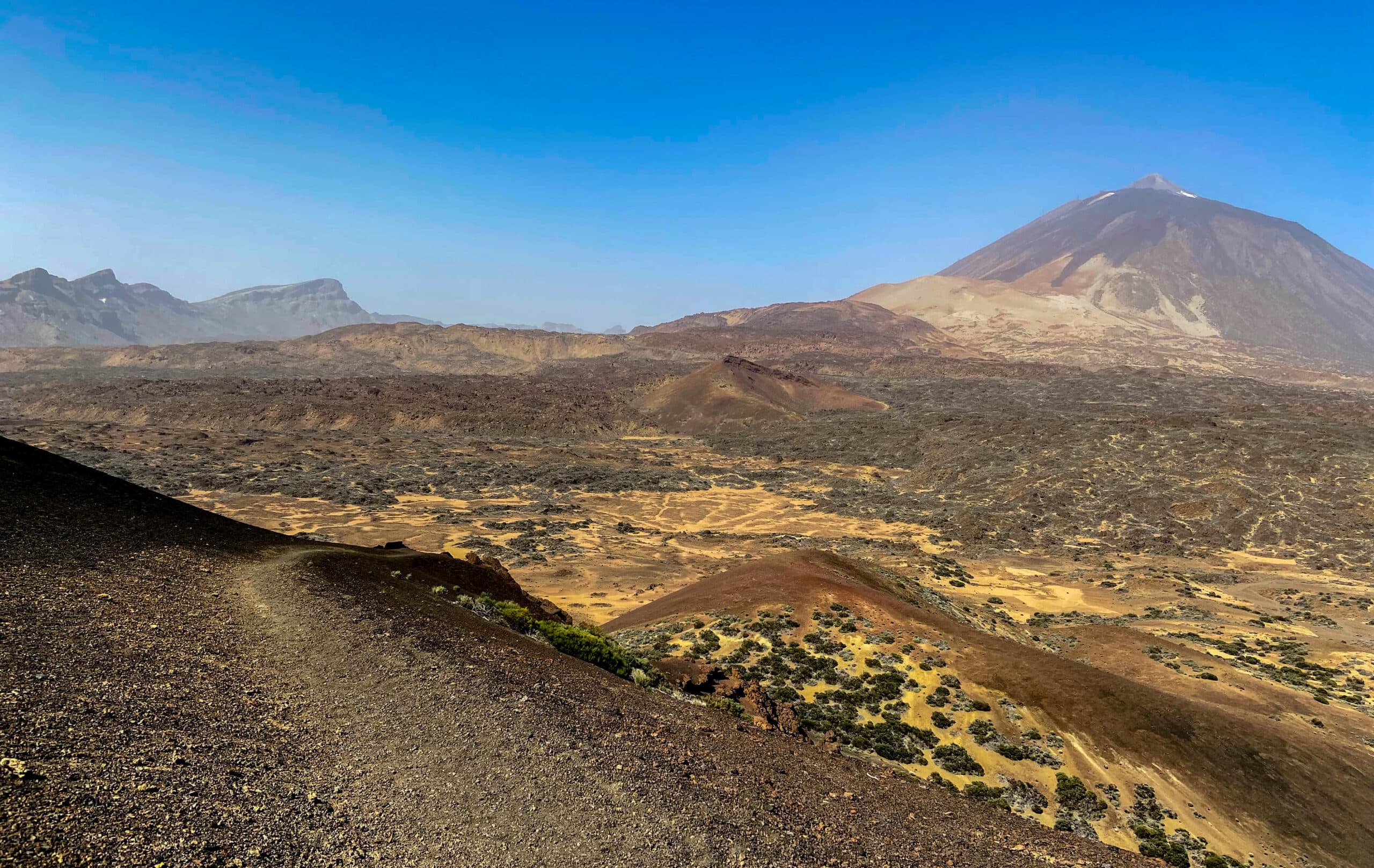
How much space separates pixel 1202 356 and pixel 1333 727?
208326 mm

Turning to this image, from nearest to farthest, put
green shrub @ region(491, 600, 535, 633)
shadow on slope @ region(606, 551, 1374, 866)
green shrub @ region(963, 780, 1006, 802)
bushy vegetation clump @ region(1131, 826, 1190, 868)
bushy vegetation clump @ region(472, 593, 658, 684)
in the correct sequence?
bushy vegetation clump @ region(1131, 826, 1190, 868) → green shrub @ region(963, 780, 1006, 802) → shadow on slope @ region(606, 551, 1374, 866) → bushy vegetation clump @ region(472, 593, 658, 684) → green shrub @ region(491, 600, 535, 633)

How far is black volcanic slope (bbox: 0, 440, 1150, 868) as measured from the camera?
7367 mm

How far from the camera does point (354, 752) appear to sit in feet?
30.6

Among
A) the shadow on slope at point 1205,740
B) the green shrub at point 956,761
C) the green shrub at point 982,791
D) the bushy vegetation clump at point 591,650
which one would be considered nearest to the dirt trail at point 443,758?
the bushy vegetation clump at point 591,650

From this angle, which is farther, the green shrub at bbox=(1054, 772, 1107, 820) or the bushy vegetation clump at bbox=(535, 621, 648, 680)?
the bushy vegetation clump at bbox=(535, 621, 648, 680)

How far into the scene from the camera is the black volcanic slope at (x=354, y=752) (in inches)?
290

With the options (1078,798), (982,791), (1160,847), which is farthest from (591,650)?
(1160,847)

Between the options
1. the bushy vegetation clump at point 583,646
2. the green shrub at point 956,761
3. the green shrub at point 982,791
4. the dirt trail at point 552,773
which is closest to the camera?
the dirt trail at point 552,773

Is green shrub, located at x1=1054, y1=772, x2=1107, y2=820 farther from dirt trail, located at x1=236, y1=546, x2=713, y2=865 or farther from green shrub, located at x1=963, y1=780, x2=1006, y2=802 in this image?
dirt trail, located at x1=236, y1=546, x2=713, y2=865

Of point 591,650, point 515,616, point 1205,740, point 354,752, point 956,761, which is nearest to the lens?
point 354,752

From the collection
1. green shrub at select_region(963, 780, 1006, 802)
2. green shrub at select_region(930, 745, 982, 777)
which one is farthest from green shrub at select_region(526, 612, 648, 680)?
green shrub at select_region(963, 780, 1006, 802)

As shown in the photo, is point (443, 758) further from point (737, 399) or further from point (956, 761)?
point (737, 399)

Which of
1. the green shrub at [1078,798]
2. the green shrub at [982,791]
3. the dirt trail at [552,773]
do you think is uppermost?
the dirt trail at [552,773]

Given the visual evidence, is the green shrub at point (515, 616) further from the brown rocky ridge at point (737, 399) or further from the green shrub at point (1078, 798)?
the brown rocky ridge at point (737, 399)
